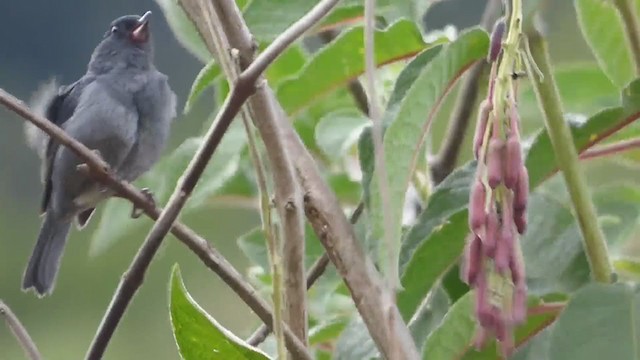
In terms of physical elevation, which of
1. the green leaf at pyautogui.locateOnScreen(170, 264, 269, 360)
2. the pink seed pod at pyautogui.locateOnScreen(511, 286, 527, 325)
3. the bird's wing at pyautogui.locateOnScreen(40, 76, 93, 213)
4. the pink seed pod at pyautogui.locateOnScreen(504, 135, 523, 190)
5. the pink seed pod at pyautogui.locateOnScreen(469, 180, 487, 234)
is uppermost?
the bird's wing at pyautogui.locateOnScreen(40, 76, 93, 213)

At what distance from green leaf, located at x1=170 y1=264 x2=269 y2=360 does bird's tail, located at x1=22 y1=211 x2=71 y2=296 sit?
2.07 ft

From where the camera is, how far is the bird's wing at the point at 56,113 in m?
→ 1.10

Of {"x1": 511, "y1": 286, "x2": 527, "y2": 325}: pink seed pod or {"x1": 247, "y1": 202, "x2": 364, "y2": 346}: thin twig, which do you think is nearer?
{"x1": 511, "y1": 286, "x2": 527, "y2": 325}: pink seed pod

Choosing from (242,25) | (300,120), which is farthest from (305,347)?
(300,120)

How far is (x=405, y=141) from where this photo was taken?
46cm

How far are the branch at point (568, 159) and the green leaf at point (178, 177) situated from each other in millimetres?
232

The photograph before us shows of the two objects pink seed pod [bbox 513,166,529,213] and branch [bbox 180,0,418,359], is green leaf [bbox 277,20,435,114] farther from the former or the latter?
pink seed pod [bbox 513,166,529,213]

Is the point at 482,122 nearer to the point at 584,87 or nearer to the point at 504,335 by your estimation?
the point at 504,335

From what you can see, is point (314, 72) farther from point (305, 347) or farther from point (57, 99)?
point (57, 99)

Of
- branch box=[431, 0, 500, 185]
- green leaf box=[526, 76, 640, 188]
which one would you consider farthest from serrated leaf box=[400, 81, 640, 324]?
branch box=[431, 0, 500, 185]

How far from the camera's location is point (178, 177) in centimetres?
72

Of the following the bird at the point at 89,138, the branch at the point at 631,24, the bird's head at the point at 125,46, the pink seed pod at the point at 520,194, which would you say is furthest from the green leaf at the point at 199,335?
the bird's head at the point at 125,46

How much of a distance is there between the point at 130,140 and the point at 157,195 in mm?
432

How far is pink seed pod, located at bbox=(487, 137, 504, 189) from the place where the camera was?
34 centimetres
